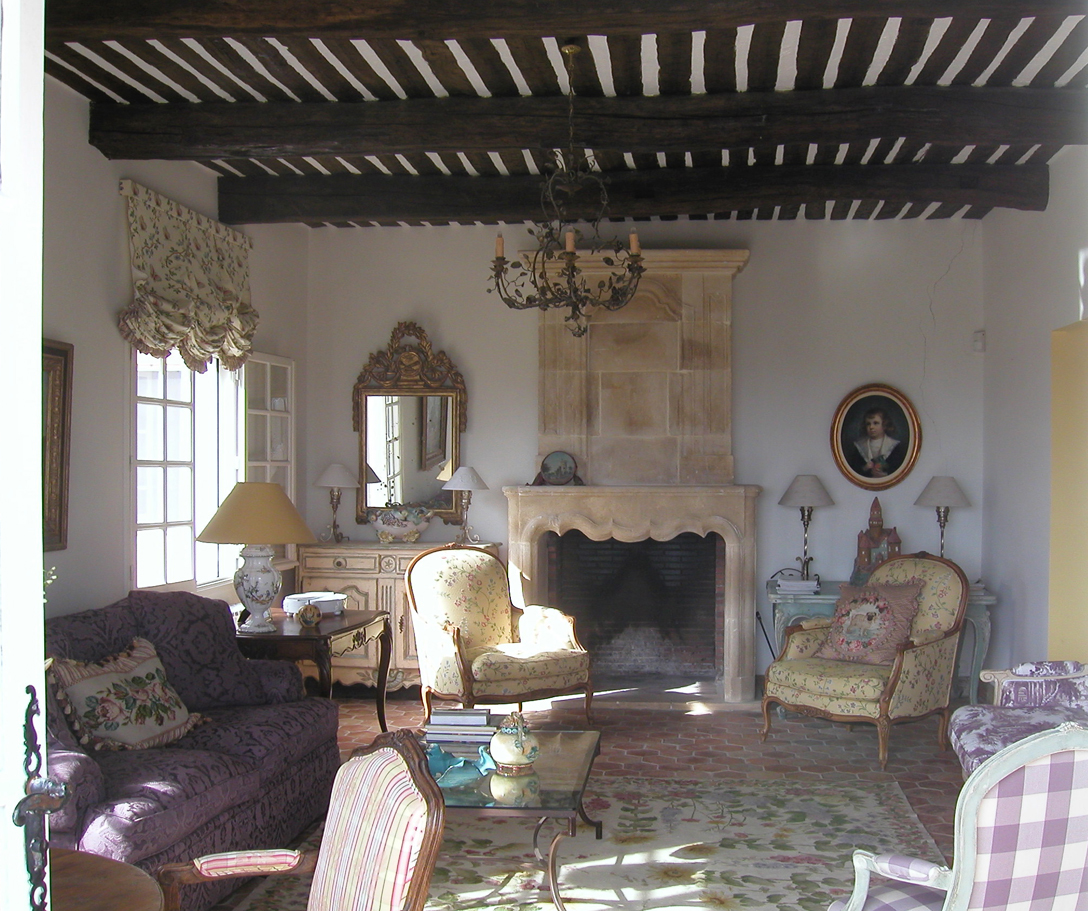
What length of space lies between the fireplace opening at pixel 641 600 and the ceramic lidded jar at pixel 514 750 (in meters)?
3.45

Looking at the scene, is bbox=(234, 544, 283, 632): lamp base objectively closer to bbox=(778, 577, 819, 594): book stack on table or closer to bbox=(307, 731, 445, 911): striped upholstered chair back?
bbox=(307, 731, 445, 911): striped upholstered chair back

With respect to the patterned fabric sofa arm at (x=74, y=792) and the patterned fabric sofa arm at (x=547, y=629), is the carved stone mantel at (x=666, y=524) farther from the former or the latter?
the patterned fabric sofa arm at (x=74, y=792)

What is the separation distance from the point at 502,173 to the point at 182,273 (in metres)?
1.95

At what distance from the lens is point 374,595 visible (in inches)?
254

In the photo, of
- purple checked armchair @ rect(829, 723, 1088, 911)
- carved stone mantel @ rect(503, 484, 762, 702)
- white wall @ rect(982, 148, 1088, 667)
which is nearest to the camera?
purple checked armchair @ rect(829, 723, 1088, 911)

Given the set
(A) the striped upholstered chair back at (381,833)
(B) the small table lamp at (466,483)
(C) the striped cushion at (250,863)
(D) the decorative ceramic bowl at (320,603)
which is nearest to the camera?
(A) the striped upholstered chair back at (381,833)

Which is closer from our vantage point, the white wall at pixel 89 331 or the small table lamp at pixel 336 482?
the white wall at pixel 89 331

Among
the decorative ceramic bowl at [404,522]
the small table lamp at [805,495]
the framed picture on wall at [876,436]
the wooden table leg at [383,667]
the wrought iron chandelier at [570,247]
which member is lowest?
the wooden table leg at [383,667]

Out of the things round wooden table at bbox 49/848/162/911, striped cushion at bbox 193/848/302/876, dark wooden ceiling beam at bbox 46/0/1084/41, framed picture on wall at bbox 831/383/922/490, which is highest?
dark wooden ceiling beam at bbox 46/0/1084/41

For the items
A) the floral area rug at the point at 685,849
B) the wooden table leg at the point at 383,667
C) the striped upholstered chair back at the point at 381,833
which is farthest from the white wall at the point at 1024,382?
the striped upholstered chair back at the point at 381,833

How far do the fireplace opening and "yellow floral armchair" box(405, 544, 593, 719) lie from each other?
1.01 m

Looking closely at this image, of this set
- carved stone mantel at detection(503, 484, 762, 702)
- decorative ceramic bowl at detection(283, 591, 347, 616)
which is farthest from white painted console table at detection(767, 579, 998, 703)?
decorative ceramic bowl at detection(283, 591, 347, 616)

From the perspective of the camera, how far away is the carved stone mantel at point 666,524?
636cm

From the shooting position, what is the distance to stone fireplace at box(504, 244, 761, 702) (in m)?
6.41
